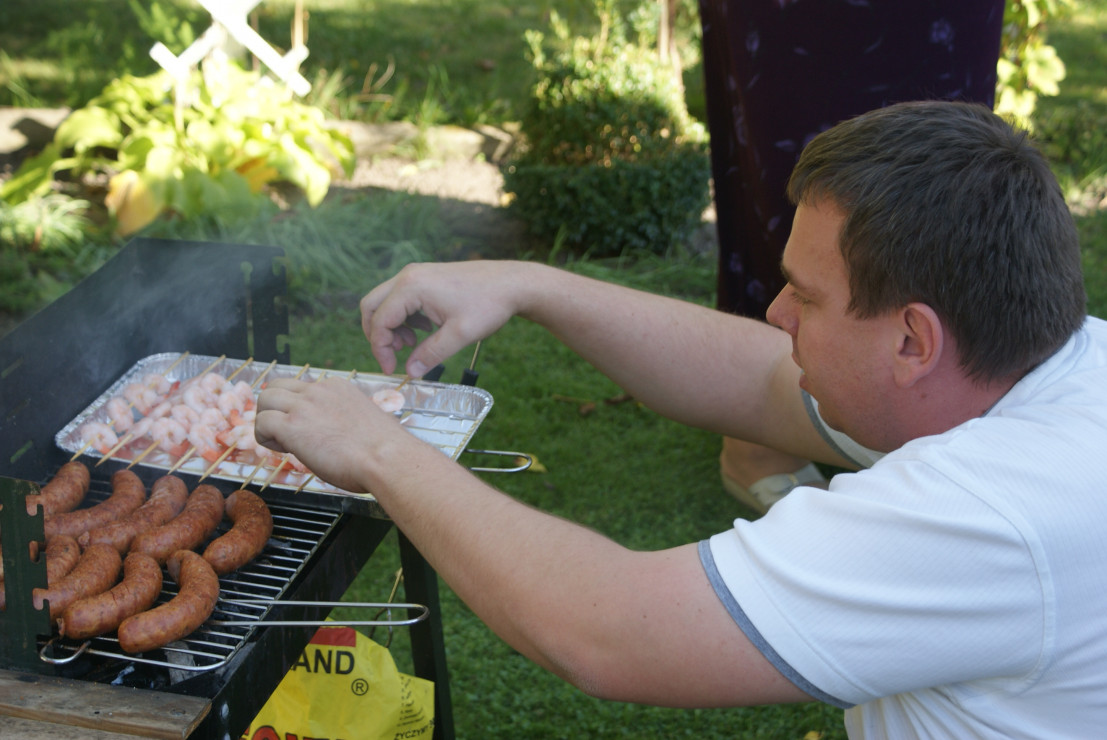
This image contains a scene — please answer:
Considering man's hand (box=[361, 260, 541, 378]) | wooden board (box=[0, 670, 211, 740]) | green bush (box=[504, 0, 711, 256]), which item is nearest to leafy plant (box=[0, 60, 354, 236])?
green bush (box=[504, 0, 711, 256])

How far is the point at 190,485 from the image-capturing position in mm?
2229

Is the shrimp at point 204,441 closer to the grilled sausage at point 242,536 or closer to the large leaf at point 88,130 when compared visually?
the grilled sausage at point 242,536

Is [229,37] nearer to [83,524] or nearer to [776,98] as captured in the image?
[776,98]

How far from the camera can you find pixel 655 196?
5672 millimetres

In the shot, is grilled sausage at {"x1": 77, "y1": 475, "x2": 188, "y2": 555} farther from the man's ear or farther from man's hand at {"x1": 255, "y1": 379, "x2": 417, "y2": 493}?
the man's ear

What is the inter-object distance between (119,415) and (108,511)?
1.26 feet

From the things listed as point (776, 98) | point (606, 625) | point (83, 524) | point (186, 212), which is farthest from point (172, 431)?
point (186, 212)

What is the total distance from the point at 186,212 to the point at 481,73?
3890mm

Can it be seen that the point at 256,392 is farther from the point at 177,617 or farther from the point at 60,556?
the point at 177,617

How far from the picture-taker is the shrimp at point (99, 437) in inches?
87.5

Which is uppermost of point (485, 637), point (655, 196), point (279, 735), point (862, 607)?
point (862, 607)

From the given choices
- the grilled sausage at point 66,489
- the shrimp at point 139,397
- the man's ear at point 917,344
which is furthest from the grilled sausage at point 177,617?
the man's ear at point 917,344

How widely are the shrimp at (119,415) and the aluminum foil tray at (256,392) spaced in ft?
0.07

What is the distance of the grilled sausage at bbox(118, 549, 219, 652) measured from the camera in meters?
1.59
